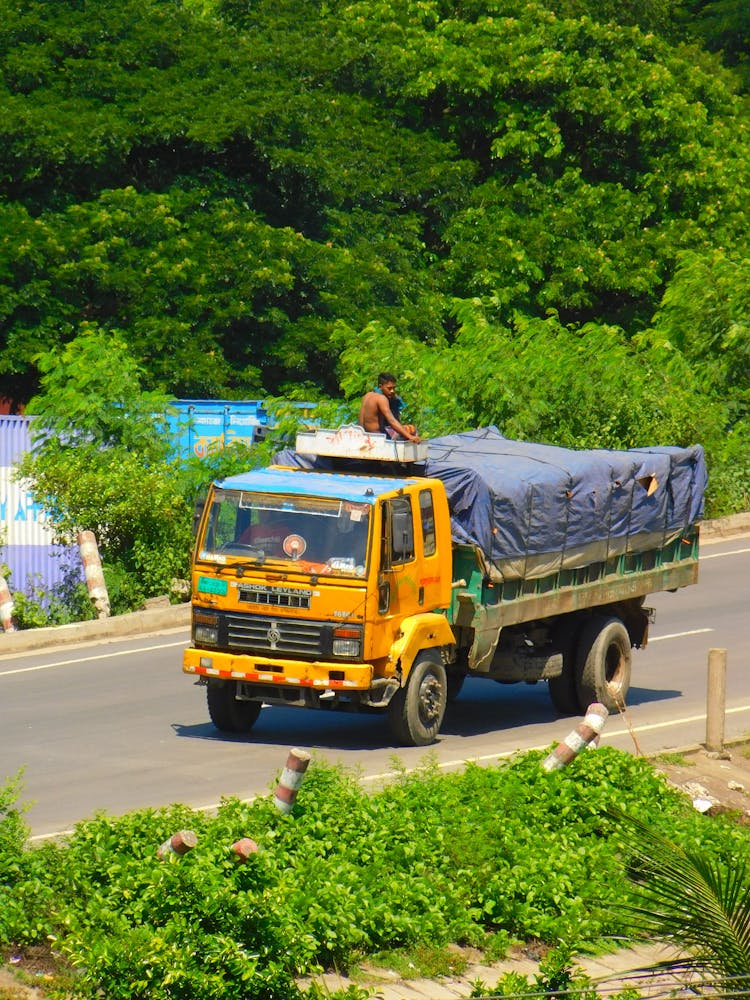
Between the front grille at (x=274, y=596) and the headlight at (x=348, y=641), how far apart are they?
1.22ft

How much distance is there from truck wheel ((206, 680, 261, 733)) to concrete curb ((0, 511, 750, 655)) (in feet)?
17.2

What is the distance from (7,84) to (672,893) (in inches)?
1110

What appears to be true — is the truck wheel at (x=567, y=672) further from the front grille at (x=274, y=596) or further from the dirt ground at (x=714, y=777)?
the front grille at (x=274, y=596)

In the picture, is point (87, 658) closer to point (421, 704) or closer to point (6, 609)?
point (6, 609)

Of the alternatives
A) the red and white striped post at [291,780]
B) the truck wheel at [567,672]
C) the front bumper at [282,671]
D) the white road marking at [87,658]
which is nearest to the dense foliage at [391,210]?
the white road marking at [87,658]

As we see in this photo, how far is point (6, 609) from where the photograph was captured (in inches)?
793

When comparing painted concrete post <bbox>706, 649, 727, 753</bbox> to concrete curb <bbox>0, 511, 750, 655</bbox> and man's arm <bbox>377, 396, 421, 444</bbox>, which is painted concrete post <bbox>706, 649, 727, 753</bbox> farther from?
concrete curb <bbox>0, 511, 750, 655</bbox>

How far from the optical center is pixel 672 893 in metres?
6.68

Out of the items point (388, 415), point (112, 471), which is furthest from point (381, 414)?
point (112, 471)

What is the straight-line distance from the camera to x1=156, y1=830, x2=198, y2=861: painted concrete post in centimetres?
840

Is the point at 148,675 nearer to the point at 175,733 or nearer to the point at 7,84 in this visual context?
the point at 175,733

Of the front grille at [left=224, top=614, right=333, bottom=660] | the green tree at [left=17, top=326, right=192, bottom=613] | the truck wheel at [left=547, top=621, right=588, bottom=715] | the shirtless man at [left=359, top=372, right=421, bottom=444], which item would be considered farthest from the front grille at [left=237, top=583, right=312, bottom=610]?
the green tree at [left=17, top=326, right=192, bottom=613]

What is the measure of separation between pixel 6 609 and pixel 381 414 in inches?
264

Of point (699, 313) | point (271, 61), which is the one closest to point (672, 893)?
point (699, 313)
